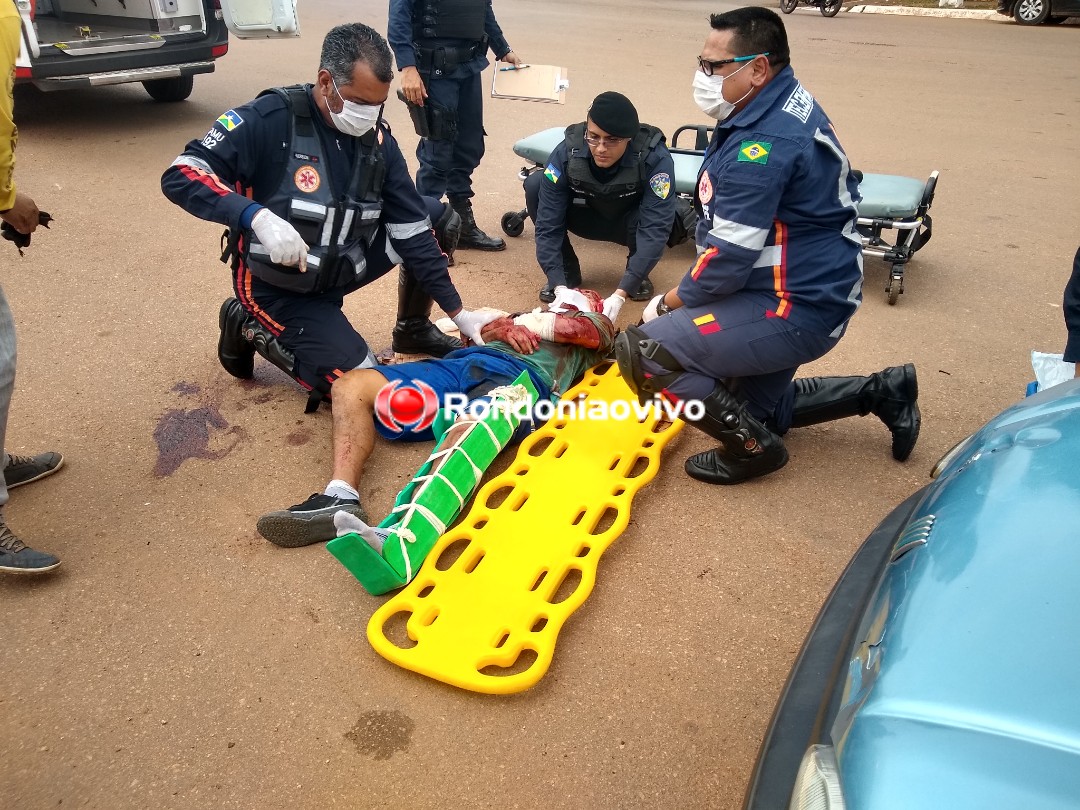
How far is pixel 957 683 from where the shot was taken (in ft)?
4.28

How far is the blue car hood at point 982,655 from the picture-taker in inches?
46.0

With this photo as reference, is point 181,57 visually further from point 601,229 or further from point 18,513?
point 18,513

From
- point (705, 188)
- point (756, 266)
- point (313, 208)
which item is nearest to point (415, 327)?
point (313, 208)

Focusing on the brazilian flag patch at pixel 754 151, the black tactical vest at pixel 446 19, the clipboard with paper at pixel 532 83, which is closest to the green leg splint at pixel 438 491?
the brazilian flag patch at pixel 754 151

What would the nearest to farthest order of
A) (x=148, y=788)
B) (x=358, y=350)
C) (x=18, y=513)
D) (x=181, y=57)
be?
(x=148, y=788) → (x=18, y=513) → (x=358, y=350) → (x=181, y=57)

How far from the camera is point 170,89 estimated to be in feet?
25.3

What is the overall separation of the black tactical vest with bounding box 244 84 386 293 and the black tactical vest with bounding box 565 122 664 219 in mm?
Answer: 1345

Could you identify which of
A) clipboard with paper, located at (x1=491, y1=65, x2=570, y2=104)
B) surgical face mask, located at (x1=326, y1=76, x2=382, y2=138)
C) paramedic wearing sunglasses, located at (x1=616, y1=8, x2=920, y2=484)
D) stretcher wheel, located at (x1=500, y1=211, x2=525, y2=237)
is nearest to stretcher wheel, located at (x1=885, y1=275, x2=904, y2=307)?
paramedic wearing sunglasses, located at (x1=616, y1=8, x2=920, y2=484)

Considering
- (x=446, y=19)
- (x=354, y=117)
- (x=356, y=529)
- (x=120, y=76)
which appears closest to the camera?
(x=356, y=529)

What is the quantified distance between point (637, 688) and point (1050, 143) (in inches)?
302

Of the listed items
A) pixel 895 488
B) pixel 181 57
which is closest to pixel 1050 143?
pixel 895 488

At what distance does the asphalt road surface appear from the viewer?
2.02 meters

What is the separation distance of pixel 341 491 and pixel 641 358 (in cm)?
115

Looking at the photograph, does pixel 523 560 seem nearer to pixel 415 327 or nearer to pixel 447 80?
pixel 415 327
